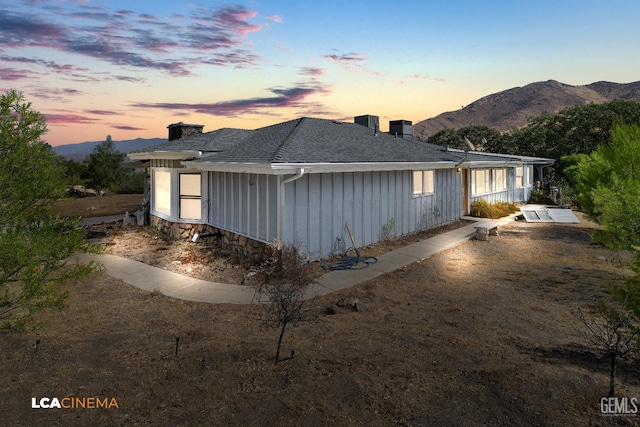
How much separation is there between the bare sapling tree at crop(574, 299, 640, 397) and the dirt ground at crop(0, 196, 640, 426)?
0.20 meters

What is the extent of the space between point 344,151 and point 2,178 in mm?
8809

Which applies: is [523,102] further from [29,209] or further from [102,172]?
[29,209]

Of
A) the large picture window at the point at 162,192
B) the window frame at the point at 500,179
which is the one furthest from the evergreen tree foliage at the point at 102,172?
the window frame at the point at 500,179

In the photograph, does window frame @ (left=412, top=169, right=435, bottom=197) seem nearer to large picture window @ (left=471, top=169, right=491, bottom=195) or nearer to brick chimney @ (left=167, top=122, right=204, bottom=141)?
large picture window @ (left=471, top=169, right=491, bottom=195)

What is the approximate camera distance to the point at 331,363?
477cm

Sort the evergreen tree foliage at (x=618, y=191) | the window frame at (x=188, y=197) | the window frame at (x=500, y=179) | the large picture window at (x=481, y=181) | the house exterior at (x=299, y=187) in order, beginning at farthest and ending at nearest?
the window frame at (x=500, y=179) → the large picture window at (x=481, y=181) → the window frame at (x=188, y=197) → the house exterior at (x=299, y=187) → the evergreen tree foliage at (x=618, y=191)

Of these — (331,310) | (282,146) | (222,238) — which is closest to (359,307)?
(331,310)

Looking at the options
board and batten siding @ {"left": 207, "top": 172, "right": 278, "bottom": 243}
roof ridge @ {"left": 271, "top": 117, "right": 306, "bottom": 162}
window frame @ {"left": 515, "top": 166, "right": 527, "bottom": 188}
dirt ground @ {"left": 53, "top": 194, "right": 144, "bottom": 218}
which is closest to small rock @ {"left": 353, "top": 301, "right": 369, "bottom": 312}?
board and batten siding @ {"left": 207, "top": 172, "right": 278, "bottom": 243}

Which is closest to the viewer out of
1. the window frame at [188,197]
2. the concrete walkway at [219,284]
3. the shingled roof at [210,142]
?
the concrete walkway at [219,284]

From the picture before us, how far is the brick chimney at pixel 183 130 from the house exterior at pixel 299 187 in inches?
2.2

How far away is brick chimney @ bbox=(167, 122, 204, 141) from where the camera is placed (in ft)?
54.2

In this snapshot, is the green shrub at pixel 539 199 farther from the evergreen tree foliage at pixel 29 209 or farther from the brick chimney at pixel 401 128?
the evergreen tree foliage at pixel 29 209

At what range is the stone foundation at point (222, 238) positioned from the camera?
33.1 feet

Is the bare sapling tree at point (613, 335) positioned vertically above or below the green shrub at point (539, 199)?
below
